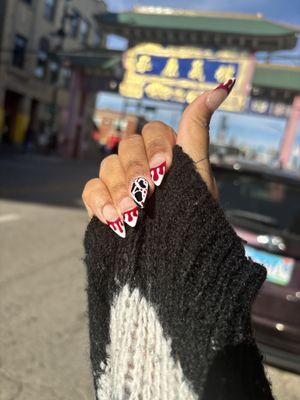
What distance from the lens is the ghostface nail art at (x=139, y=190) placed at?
1.12m

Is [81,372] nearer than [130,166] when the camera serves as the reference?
No

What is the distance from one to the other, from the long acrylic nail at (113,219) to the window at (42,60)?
32.0 meters

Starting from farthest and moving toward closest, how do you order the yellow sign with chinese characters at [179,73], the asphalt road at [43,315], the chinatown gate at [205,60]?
the chinatown gate at [205,60], the yellow sign with chinese characters at [179,73], the asphalt road at [43,315]

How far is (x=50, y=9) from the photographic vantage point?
31734 millimetres

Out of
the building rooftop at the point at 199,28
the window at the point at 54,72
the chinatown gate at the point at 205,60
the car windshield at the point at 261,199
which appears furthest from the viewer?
the window at the point at 54,72

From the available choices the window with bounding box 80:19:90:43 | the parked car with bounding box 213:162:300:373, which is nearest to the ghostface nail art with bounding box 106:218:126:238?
the parked car with bounding box 213:162:300:373

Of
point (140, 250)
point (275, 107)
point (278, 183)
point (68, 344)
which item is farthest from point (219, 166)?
point (275, 107)

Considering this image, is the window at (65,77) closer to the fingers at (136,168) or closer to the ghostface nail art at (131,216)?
the fingers at (136,168)

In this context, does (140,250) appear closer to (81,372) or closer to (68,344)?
(81,372)

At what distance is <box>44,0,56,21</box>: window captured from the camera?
102 ft

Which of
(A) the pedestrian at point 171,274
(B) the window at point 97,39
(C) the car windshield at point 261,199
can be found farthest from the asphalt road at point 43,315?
(B) the window at point 97,39

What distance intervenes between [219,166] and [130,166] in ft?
10.8

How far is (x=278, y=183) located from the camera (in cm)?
422

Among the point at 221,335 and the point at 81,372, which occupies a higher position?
the point at 221,335
